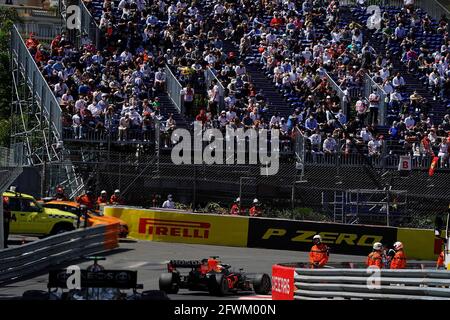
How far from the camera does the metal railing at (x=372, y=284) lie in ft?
57.0

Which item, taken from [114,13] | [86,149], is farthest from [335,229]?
[114,13]

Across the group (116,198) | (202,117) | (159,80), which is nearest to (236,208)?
(116,198)

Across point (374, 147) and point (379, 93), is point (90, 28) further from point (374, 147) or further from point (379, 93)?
point (374, 147)

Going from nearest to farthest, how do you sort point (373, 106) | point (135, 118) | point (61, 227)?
point (61, 227) → point (135, 118) → point (373, 106)

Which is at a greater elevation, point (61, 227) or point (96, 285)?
point (61, 227)

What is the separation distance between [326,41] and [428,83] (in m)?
4.04

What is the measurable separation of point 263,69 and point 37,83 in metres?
8.50

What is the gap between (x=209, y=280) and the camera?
73.3 ft

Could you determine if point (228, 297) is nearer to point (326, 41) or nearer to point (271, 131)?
point (271, 131)

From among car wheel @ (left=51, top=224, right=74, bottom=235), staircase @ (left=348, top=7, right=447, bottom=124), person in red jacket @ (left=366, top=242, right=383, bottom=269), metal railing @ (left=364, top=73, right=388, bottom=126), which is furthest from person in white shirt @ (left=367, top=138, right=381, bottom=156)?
person in red jacket @ (left=366, top=242, right=383, bottom=269)

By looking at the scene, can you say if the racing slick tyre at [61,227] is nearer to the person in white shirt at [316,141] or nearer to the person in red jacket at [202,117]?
the person in red jacket at [202,117]

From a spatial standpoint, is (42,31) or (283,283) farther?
(42,31)

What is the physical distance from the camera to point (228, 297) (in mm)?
22312

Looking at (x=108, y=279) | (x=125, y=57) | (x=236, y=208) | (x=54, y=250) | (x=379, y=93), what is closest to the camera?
(x=108, y=279)
